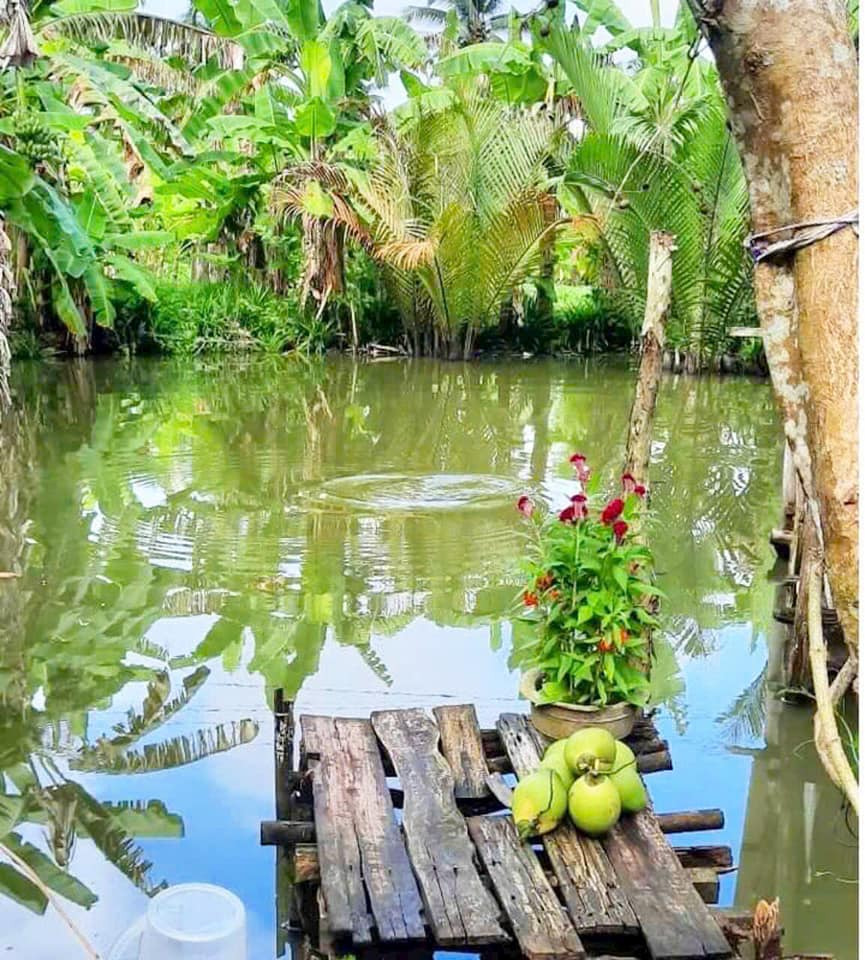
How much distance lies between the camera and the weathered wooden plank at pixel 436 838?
2.44 m

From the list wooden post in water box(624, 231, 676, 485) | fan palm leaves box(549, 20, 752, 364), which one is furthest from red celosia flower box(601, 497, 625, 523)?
fan palm leaves box(549, 20, 752, 364)

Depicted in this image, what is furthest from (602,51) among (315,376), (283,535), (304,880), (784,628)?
(304,880)

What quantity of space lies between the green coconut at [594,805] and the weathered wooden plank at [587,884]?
49mm

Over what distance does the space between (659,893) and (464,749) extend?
2.86ft

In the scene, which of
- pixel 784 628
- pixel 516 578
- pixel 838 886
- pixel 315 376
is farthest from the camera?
pixel 315 376

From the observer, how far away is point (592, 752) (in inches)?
112

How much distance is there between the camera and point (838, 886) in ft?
10.7

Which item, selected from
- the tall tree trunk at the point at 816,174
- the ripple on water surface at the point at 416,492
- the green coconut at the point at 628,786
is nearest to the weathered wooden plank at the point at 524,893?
the green coconut at the point at 628,786

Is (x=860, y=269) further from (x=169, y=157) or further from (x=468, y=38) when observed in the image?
(x=468, y=38)

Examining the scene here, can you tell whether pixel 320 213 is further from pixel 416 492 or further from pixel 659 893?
pixel 659 893

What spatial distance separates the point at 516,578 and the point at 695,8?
503 cm

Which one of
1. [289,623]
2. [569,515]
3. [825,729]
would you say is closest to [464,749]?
[569,515]

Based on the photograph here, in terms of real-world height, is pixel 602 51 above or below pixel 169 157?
above

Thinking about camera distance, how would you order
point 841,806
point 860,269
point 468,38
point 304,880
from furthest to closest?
point 468,38 < point 841,806 < point 304,880 < point 860,269
